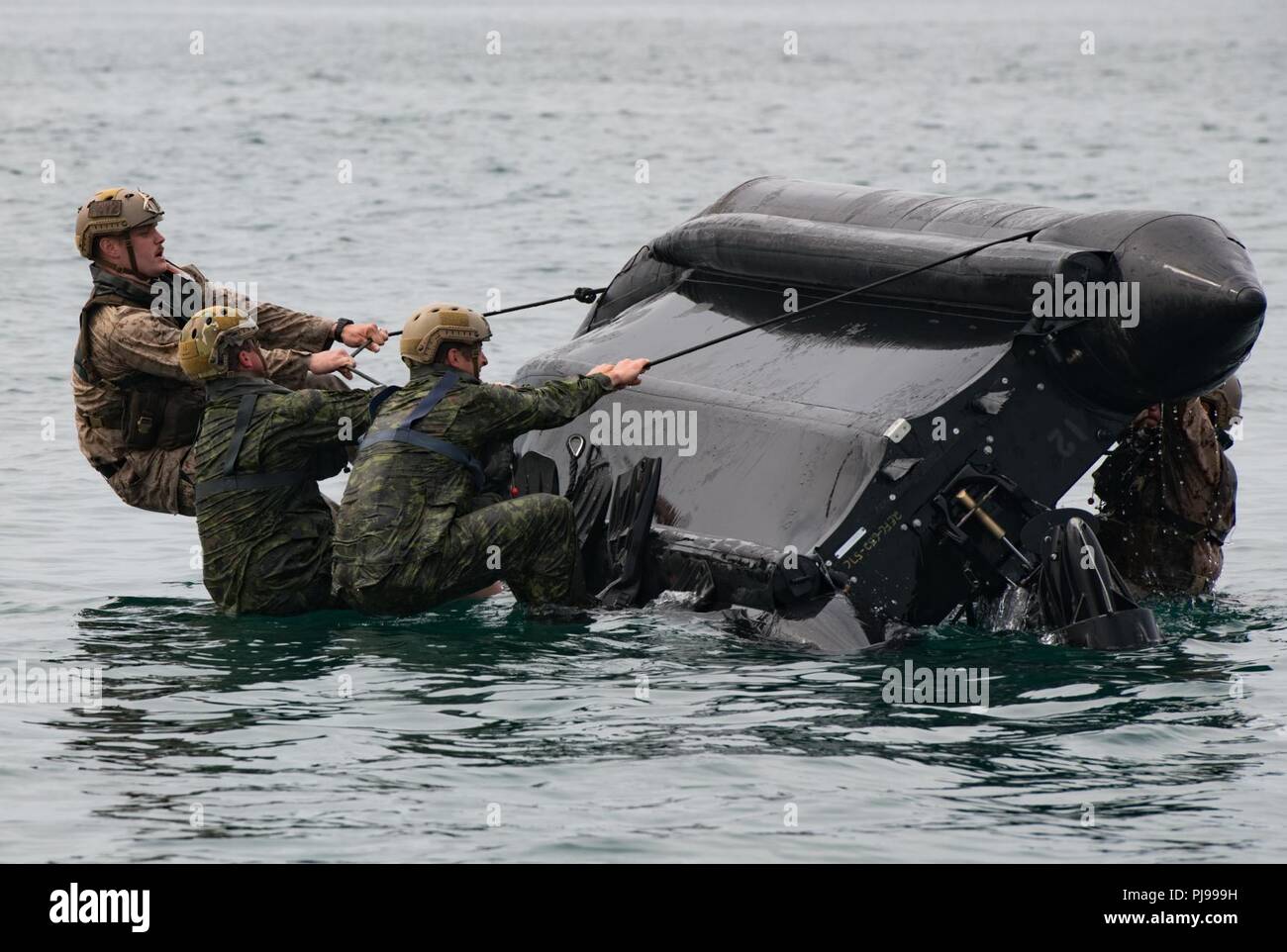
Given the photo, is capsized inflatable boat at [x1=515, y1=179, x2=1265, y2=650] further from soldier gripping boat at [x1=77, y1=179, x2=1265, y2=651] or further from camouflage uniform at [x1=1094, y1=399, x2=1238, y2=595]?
camouflage uniform at [x1=1094, y1=399, x2=1238, y2=595]

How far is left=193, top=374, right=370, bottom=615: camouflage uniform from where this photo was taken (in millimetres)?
10070

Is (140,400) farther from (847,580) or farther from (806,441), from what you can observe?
(847,580)

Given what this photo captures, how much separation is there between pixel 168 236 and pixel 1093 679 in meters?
20.3

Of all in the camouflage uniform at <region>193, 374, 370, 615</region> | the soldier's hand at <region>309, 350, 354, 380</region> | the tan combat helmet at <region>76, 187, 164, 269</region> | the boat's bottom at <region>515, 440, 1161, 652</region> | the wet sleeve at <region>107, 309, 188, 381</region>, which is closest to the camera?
the boat's bottom at <region>515, 440, 1161, 652</region>

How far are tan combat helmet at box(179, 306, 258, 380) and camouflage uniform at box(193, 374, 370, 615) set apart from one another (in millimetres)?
117

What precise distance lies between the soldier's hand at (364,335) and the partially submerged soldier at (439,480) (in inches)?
34.0

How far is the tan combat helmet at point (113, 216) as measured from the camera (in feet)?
34.7


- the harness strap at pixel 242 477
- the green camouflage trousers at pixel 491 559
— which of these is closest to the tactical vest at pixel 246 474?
the harness strap at pixel 242 477

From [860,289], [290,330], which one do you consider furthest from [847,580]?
[290,330]

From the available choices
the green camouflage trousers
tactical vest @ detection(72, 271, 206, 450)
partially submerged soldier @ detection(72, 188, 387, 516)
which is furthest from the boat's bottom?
tactical vest @ detection(72, 271, 206, 450)

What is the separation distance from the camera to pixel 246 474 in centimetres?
1012

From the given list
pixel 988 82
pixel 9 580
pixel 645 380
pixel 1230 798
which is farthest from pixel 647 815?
pixel 988 82

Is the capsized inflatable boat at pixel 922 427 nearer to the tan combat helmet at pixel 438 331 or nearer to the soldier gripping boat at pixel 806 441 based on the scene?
the soldier gripping boat at pixel 806 441

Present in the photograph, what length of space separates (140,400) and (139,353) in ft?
1.18
